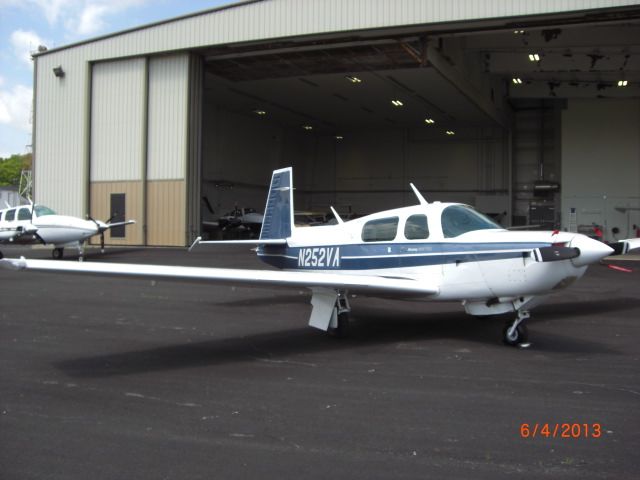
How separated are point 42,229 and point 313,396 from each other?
19064mm

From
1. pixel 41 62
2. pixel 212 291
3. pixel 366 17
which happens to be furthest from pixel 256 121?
pixel 212 291

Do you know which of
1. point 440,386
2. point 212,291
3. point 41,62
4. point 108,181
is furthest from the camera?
point 41,62

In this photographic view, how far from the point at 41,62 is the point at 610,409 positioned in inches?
1203

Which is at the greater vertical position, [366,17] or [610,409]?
[366,17]

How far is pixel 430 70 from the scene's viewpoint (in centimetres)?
2784

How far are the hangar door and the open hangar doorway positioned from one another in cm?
202

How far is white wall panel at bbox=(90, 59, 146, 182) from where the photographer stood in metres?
26.2

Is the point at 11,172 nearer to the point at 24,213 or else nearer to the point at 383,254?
the point at 24,213

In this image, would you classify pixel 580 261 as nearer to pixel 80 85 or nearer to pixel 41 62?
A: pixel 80 85

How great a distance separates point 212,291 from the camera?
13180mm

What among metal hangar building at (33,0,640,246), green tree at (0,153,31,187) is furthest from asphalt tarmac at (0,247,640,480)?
green tree at (0,153,31,187)

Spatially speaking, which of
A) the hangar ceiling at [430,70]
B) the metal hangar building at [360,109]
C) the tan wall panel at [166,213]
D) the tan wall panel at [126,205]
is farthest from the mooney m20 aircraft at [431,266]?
the tan wall panel at [126,205]

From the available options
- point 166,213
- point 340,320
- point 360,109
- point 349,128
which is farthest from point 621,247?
point 349,128

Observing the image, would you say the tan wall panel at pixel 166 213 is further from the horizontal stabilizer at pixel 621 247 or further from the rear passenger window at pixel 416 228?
the horizontal stabilizer at pixel 621 247
